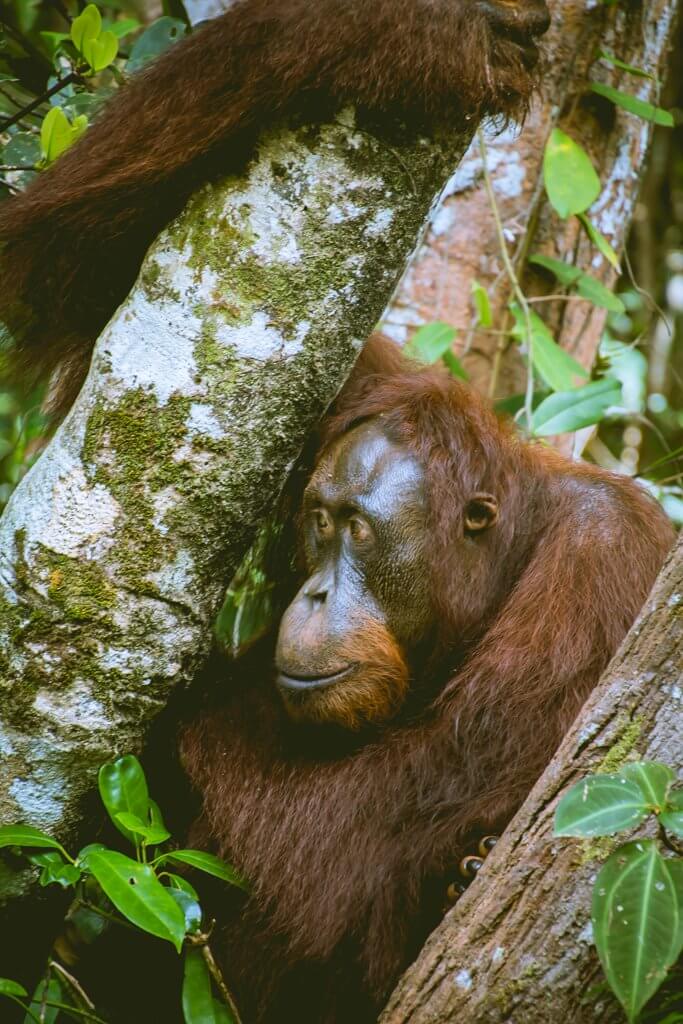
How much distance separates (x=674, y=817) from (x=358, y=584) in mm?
1378

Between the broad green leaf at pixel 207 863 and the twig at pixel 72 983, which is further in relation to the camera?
the twig at pixel 72 983

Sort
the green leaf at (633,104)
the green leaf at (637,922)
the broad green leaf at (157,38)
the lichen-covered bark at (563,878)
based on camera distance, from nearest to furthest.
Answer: the green leaf at (637,922), the lichen-covered bark at (563,878), the broad green leaf at (157,38), the green leaf at (633,104)

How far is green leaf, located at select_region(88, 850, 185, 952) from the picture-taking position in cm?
227

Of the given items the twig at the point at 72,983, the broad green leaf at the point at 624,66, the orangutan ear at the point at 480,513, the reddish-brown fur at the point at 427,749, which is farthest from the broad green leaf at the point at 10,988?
the broad green leaf at the point at 624,66

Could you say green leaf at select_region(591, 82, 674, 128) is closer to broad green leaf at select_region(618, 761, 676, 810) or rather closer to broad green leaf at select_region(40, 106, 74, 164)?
broad green leaf at select_region(40, 106, 74, 164)

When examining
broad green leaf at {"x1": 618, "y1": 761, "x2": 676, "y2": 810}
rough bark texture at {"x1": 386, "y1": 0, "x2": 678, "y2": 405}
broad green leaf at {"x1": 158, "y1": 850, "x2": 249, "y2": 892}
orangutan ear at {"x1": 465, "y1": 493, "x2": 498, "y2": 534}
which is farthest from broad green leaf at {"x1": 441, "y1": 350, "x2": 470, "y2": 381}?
broad green leaf at {"x1": 618, "y1": 761, "x2": 676, "y2": 810}

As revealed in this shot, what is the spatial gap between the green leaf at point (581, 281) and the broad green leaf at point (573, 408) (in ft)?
2.26

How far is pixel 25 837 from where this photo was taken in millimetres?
2490

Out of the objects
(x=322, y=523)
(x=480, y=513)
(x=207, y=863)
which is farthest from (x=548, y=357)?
(x=207, y=863)

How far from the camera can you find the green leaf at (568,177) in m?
4.23

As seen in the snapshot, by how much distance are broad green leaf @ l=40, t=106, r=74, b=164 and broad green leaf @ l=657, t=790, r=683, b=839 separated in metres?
2.18

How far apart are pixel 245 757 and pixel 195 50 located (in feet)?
5.75

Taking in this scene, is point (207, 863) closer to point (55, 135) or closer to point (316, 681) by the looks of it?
point (316, 681)

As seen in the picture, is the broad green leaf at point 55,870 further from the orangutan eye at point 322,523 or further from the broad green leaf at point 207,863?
the orangutan eye at point 322,523
